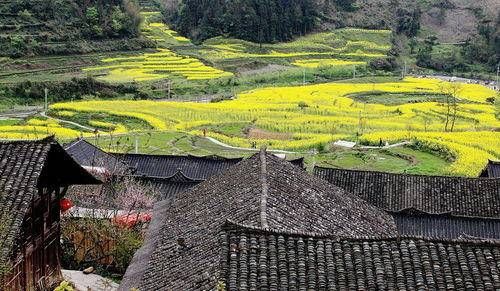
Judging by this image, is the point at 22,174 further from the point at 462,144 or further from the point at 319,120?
the point at 319,120

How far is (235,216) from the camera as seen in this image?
14.0 meters

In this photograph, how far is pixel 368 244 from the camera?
34.7 feet

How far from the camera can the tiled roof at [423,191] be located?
24047mm

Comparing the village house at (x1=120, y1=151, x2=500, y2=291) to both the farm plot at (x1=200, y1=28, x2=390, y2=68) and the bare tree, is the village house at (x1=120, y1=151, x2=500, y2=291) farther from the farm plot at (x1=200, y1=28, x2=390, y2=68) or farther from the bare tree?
the farm plot at (x1=200, y1=28, x2=390, y2=68)

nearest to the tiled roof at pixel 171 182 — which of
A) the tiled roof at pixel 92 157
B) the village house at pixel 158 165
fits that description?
the village house at pixel 158 165

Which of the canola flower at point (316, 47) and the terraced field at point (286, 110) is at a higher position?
the terraced field at point (286, 110)

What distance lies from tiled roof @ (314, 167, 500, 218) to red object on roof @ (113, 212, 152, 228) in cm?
668

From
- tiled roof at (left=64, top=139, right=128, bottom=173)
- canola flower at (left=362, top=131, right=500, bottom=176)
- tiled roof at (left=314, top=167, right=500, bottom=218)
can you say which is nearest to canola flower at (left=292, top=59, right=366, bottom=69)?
canola flower at (left=362, top=131, right=500, bottom=176)

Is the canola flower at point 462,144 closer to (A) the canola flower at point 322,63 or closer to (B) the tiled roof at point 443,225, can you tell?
(B) the tiled roof at point 443,225

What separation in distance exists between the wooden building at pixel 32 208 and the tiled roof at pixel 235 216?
2.49 m

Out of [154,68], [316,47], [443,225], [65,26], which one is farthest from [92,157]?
[316,47]

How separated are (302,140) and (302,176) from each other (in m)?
28.4

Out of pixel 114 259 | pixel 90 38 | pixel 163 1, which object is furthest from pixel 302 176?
pixel 163 1

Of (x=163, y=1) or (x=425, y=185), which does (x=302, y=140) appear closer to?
(x=425, y=185)
